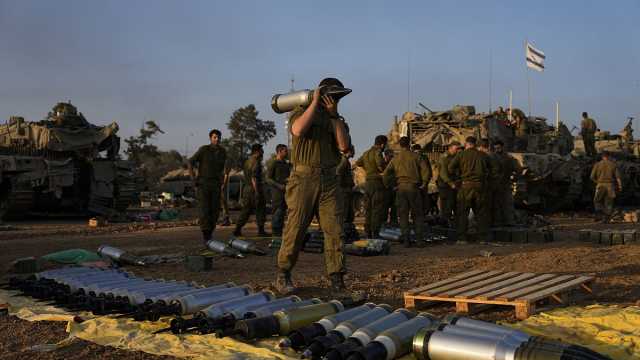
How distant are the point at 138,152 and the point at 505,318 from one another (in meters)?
48.3

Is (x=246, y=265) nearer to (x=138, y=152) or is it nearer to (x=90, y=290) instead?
(x=90, y=290)

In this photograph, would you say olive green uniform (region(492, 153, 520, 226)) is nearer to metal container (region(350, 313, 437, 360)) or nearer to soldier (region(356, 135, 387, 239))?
soldier (region(356, 135, 387, 239))

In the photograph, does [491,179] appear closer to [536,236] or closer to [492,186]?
[492,186]

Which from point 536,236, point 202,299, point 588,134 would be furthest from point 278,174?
point 588,134

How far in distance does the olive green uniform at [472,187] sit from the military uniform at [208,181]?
427 cm

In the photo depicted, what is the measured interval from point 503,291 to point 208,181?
613 centimetres

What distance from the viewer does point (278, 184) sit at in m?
12.2

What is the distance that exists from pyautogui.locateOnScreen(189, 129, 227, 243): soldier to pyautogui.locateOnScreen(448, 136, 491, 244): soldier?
4.27m

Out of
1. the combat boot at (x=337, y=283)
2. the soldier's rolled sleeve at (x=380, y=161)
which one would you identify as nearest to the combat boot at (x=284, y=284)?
Answer: the combat boot at (x=337, y=283)

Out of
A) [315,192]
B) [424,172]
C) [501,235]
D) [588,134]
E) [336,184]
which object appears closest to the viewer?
[315,192]

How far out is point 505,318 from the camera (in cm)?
543

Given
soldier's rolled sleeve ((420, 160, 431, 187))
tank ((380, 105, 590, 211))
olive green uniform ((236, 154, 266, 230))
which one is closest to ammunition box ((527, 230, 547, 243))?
soldier's rolled sleeve ((420, 160, 431, 187))

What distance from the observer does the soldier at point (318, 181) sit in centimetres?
635

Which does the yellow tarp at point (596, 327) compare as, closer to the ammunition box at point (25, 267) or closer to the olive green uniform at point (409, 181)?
the olive green uniform at point (409, 181)
